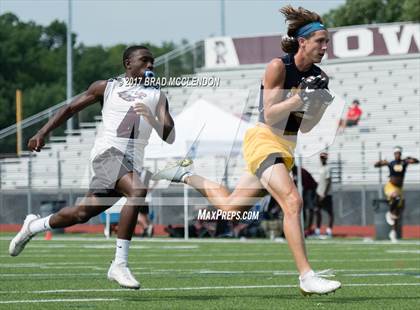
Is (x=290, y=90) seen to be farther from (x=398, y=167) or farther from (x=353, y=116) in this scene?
(x=353, y=116)

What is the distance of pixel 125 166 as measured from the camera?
7992 millimetres

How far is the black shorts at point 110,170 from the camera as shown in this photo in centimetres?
798

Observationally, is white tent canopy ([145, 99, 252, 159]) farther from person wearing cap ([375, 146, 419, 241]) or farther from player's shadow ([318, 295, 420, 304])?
player's shadow ([318, 295, 420, 304])

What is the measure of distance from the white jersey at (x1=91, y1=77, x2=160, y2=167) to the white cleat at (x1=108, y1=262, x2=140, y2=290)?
770mm

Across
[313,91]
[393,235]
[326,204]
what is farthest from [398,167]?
[313,91]

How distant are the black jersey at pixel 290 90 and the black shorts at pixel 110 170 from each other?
1073 mm

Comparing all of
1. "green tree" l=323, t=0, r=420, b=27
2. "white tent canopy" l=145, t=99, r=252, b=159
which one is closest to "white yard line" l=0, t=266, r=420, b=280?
"white tent canopy" l=145, t=99, r=252, b=159

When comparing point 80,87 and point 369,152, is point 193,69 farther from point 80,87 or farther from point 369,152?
point 80,87

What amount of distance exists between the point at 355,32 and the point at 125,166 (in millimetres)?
27204

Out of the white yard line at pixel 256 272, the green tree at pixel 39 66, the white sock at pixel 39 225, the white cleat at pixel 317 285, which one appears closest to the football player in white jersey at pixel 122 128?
the white sock at pixel 39 225

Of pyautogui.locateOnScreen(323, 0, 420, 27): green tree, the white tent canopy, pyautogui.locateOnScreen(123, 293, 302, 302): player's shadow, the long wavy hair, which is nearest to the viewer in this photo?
pyautogui.locateOnScreen(123, 293, 302, 302): player's shadow

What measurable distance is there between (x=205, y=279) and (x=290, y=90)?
250cm

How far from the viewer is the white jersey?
26.5ft

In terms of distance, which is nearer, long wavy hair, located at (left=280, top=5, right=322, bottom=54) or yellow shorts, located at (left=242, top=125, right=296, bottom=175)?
yellow shorts, located at (left=242, top=125, right=296, bottom=175)
